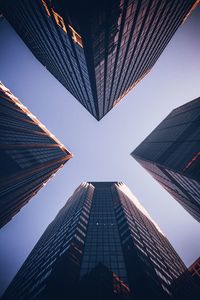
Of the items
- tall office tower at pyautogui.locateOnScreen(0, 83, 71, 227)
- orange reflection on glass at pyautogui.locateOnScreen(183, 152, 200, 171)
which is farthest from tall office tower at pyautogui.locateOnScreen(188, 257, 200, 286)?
tall office tower at pyautogui.locateOnScreen(0, 83, 71, 227)

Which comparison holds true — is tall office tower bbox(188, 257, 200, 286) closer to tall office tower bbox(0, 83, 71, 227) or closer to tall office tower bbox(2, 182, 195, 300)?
tall office tower bbox(2, 182, 195, 300)

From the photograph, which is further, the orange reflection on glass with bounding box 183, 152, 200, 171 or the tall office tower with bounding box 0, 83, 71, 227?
the tall office tower with bounding box 0, 83, 71, 227

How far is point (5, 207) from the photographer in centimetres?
3888

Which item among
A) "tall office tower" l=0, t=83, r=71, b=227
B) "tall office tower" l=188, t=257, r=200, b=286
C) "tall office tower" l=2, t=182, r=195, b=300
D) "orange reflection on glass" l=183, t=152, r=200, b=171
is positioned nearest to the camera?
"tall office tower" l=2, t=182, r=195, b=300

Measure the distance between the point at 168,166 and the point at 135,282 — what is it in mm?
17129

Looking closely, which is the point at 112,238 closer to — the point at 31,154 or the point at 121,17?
the point at 31,154

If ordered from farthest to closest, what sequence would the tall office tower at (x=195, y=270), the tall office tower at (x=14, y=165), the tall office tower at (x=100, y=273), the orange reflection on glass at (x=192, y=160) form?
the tall office tower at (x=195, y=270), the tall office tower at (x=14, y=165), the orange reflection on glass at (x=192, y=160), the tall office tower at (x=100, y=273)

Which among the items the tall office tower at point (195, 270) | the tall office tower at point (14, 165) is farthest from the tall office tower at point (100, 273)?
the tall office tower at point (195, 270)

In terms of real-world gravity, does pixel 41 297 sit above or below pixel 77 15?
below

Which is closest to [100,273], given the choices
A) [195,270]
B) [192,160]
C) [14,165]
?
[192,160]

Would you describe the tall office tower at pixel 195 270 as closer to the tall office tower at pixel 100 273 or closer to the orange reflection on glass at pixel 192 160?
the tall office tower at pixel 100 273

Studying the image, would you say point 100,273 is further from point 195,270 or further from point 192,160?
point 195,270

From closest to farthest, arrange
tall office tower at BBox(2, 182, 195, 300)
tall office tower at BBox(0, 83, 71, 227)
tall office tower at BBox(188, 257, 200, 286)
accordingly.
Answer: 1. tall office tower at BBox(2, 182, 195, 300)
2. tall office tower at BBox(0, 83, 71, 227)
3. tall office tower at BBox(188, 257, 200, 286)

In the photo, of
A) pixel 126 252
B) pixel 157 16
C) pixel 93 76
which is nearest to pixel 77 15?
pixel 93 76
